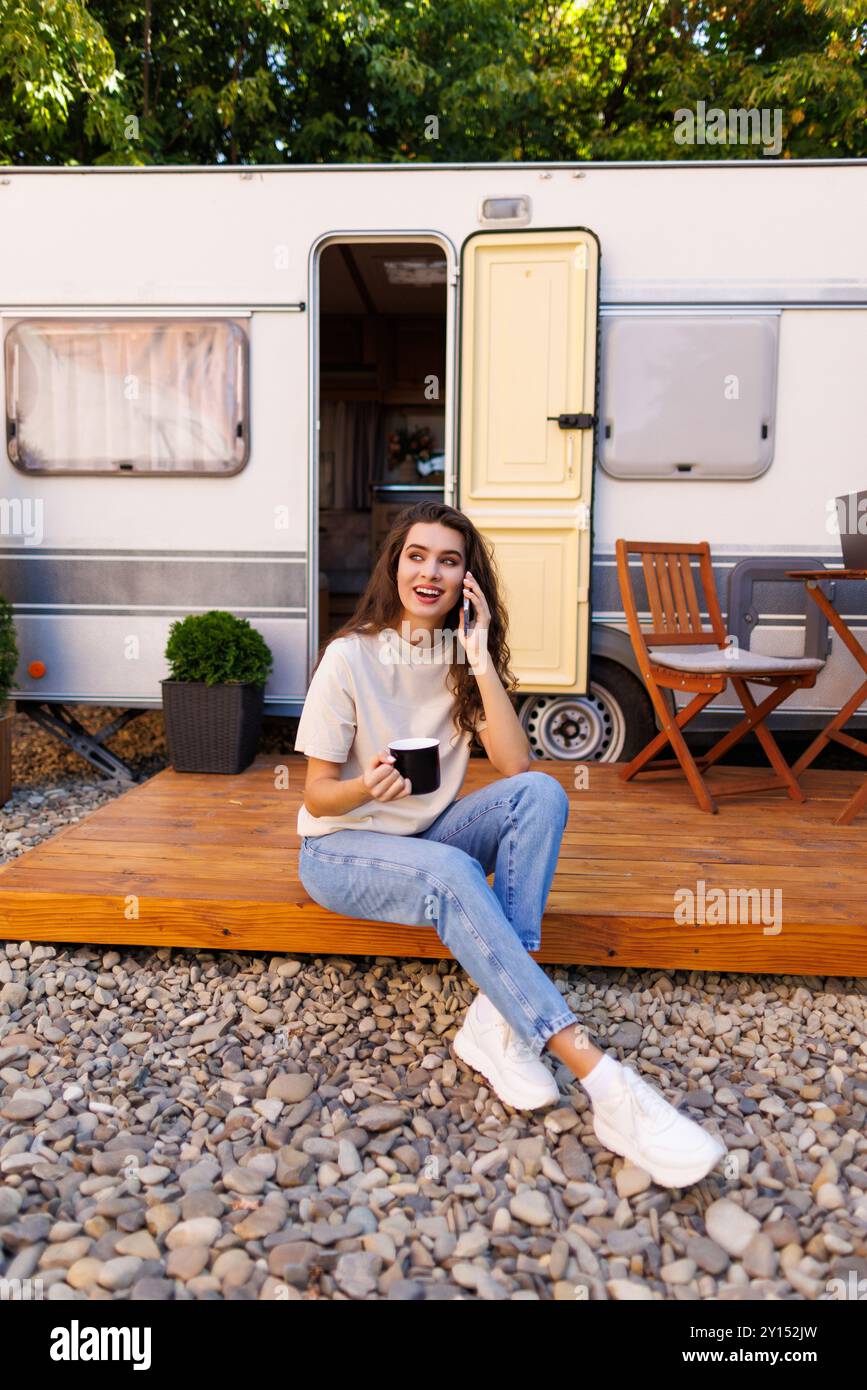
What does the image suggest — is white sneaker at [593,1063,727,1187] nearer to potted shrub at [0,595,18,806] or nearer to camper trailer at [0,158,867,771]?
camper trailer at [0,158,867,771]

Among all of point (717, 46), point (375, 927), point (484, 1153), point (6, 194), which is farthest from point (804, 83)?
point (484, 1153)

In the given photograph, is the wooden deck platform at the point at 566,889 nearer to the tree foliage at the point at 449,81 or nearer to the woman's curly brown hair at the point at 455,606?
the woman's curly brown hair at the point at 455,606

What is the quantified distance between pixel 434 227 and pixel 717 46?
6.59 m

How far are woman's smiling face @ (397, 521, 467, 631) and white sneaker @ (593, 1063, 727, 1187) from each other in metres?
A: 1.03

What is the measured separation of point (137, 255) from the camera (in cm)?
442

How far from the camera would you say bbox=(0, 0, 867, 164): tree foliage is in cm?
806

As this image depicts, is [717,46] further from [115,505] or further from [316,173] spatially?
[115,505]

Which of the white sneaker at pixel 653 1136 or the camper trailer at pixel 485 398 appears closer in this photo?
the white sneaker at pixel 653 1136

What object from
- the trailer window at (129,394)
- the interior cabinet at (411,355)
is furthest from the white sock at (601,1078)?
the interior cabinet at (411,355)

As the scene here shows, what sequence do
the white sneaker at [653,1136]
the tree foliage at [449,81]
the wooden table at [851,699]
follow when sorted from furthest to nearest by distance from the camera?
1. the tree foliage at [449,81]
2. the wooden table at [851,699]
3. the white sneaker at [653,1136]

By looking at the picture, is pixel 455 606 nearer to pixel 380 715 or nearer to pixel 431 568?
pixel 431 568

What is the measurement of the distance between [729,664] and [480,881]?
2009 millimetres

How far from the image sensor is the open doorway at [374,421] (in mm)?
7945

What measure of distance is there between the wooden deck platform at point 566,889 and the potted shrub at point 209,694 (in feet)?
2.10
